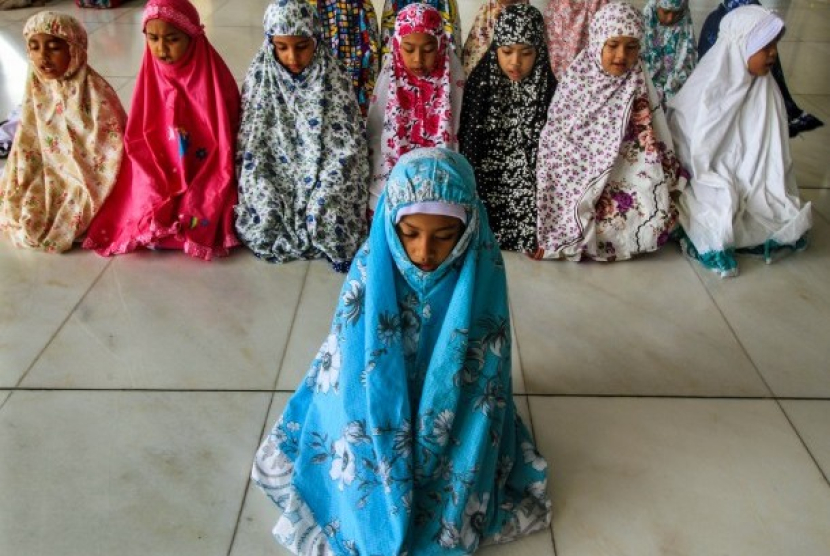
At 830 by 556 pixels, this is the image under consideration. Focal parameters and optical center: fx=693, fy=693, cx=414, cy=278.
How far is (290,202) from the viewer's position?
114 inches

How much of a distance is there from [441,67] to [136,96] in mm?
1284

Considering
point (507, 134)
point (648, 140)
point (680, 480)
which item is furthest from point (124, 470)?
point (648, 140)

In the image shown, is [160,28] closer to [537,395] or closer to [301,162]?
[301,162]

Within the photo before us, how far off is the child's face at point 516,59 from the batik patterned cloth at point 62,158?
64.2 inches

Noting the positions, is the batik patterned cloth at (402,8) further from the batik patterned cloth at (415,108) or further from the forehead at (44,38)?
the forehead at (44,38)

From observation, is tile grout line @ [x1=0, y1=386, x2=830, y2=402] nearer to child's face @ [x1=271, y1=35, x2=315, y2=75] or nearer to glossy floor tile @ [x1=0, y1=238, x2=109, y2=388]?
glossy floor tile @ [x1=0, y1=238, x2=109, y2=388]

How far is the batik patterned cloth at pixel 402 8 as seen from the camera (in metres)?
3.49

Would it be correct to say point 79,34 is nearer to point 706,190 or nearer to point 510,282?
point 510,282

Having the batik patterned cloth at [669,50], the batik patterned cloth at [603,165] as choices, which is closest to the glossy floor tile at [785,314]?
the batik patterned cloth at [603,165]

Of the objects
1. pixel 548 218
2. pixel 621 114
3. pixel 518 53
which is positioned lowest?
pixel 548 218

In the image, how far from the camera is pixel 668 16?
3.85 metres

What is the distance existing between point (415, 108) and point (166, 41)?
104cm

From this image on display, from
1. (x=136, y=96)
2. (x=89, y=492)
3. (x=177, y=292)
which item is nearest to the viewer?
(x=89, y=492)

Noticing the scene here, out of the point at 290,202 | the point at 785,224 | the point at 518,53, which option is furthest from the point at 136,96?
the point at 785,224
